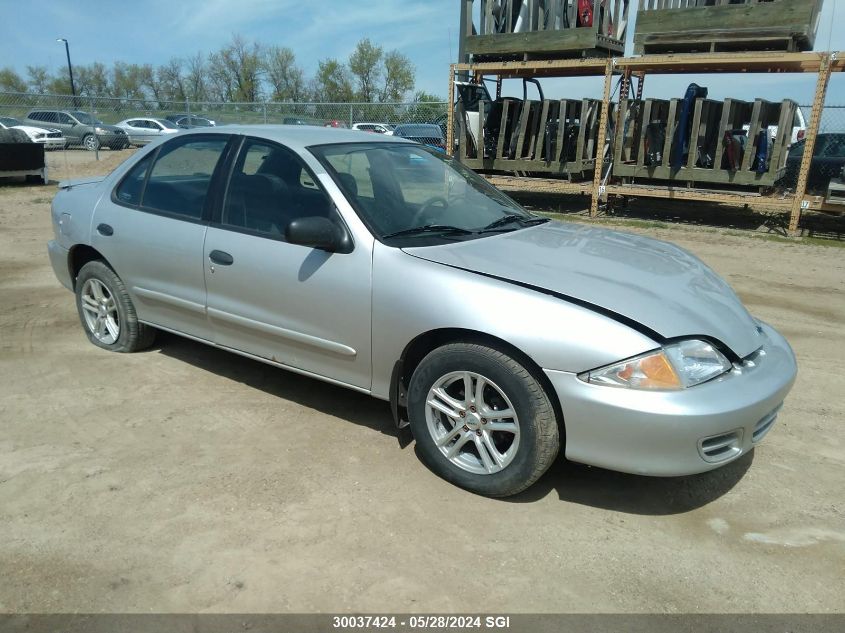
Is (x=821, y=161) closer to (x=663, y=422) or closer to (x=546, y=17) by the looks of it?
(x=546, y=17)

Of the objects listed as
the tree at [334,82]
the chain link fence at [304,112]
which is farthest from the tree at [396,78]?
the chain link fence at [304,112]

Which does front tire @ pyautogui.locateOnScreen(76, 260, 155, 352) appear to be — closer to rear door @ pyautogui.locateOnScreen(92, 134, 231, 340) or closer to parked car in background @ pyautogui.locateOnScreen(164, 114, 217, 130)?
rear door @ pyautogui.locateOnScreen(92, 134, 231, 340)

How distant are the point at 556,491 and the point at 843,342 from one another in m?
3.69

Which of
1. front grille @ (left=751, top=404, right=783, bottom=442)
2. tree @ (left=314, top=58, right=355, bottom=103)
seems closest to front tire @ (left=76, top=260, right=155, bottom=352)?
front grille @ (left=751, top=404, right=783, bottom=442)

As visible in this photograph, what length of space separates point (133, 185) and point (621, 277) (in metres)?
3.30

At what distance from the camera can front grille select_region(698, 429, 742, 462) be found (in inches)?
107

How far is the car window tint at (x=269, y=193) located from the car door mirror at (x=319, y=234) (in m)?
0.18

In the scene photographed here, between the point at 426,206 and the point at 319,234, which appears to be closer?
the point at 319,234

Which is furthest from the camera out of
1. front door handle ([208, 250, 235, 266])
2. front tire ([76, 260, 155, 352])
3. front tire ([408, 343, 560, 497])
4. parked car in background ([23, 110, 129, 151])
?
parked car in background ([23, 110, 129, 151])

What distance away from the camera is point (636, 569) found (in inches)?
104

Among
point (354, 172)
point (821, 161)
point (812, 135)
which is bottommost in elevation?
point (821, 161)

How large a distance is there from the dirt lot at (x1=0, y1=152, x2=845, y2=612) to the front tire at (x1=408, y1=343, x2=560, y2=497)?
15cm

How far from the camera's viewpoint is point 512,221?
159 inches

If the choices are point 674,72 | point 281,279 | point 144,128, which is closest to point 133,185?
point 281,279
